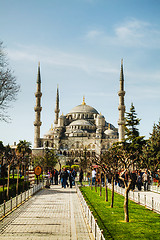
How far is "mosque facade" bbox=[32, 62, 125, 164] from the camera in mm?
76537

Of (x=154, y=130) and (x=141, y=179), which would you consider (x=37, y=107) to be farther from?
(x=141, y=179)

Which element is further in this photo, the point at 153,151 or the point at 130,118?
the point at 130,118

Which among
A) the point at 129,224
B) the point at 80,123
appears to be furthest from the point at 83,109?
the point at 129,224

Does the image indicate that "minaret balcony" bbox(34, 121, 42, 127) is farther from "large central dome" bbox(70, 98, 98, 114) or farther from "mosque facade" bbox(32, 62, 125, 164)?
"large central dome" bbox(70, 98, 98, 114)

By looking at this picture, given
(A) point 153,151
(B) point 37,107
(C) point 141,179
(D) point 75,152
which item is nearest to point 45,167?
(A) point 153,151

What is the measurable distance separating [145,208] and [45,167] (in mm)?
23160

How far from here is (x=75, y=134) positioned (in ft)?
300

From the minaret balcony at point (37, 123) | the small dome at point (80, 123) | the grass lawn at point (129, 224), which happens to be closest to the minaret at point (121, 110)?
the minaret balcony at point (37, 123)

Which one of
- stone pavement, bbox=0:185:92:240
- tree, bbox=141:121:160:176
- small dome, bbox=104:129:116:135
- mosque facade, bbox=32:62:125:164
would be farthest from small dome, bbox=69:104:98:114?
stone pavement, bbox=0:185:92:240

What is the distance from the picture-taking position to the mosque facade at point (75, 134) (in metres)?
76.5

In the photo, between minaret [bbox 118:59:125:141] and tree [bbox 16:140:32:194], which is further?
minaret [bbox 118:59:125:141]

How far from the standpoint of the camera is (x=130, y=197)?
55.9ft

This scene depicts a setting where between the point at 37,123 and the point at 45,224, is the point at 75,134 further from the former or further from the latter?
the point at 45,224

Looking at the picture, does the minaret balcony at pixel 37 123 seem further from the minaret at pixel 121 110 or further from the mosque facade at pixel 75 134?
the minaret at pixel 121 110
